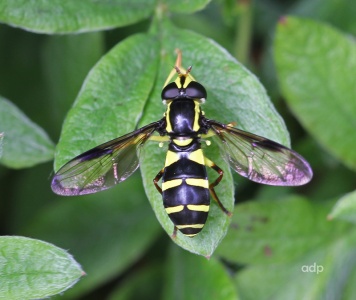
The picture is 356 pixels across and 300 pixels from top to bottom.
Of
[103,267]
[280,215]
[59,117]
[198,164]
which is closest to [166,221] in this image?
[198,164]

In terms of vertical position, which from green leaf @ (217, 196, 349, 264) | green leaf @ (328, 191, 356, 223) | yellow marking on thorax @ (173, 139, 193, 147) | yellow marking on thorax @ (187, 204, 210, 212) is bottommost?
green leaf @ (217, 196, 349, 264)

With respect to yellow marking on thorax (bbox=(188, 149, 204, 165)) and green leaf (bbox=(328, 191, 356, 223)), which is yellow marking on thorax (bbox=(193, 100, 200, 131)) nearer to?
yellow marking on thorax (bbox=(188, 149, 204, 165))

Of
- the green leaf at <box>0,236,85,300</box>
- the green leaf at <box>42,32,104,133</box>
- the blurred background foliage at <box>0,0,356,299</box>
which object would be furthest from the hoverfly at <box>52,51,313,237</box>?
the green leaf at <box>42,32,104,133</box>

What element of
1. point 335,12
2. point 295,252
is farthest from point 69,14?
point 335,12

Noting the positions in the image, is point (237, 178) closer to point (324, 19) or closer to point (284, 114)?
point (284, 114)

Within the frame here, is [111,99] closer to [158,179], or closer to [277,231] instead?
[158,179]

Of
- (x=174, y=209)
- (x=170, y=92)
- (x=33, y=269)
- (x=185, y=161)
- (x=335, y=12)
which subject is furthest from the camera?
(x=335, y=12)
